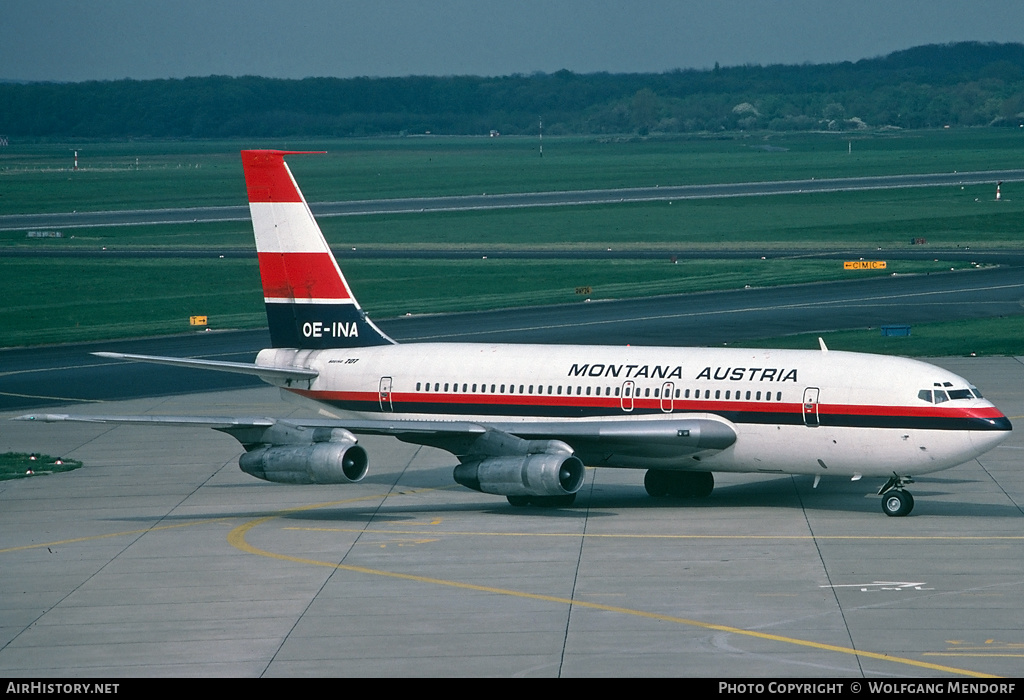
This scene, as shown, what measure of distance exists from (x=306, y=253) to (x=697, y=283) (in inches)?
2123

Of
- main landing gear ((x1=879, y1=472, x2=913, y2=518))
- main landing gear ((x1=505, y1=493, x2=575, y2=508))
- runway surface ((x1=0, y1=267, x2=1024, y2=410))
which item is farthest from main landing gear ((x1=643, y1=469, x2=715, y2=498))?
runway surface ((x1=0, y1=267, x2=1024, y2=410))

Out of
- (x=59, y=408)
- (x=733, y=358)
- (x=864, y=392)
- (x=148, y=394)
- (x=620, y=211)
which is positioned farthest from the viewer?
(x=620, y=211)

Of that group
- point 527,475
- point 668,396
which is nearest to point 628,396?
point 668,396

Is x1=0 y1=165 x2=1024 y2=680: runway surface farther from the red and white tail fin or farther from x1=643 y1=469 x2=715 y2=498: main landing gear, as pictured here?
the red and white tail fin

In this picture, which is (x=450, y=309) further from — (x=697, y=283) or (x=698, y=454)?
(x=698, y=454)

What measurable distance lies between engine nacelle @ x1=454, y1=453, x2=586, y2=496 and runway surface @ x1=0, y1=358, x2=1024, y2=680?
39.5 inches

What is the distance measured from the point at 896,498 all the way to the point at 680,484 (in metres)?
6.46

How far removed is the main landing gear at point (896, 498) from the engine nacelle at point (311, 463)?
1382 centimetres

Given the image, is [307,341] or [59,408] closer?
[307,341]

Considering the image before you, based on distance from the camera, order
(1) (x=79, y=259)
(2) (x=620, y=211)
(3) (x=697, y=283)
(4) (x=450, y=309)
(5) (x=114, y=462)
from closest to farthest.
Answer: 1. (5) (x=114, y=462)
2. (4) (x=450, y=309)
3. (3) (x=697, y=283)
4. (1) (x=79, y=259)
5. (2) (x=620, y=211)

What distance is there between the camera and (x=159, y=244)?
128875 mm

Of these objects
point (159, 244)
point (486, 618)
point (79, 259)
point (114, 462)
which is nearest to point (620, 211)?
point (159, 244)

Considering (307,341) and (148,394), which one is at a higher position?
(307,341)

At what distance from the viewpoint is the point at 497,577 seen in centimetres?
3422
